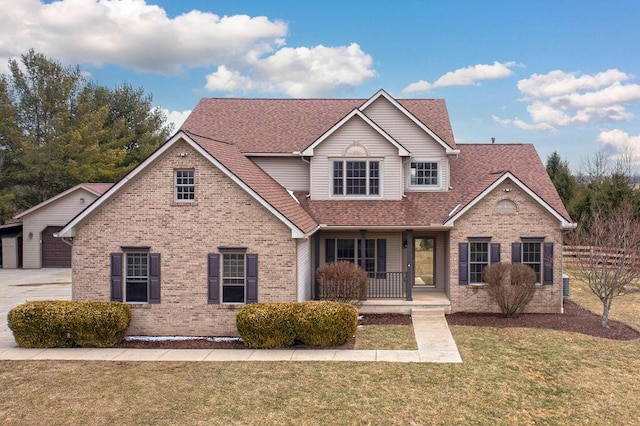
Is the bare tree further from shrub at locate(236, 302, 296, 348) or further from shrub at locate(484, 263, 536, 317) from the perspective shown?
shrub at locate(236, 302, 296, 348)

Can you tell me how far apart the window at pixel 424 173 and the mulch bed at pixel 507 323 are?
5.54 m

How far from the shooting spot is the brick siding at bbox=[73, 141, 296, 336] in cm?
1592

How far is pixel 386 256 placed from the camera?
814 inches

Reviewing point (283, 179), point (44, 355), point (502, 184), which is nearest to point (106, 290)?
point (44, 355)

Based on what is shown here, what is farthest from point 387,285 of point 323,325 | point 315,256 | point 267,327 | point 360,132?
point 267,327

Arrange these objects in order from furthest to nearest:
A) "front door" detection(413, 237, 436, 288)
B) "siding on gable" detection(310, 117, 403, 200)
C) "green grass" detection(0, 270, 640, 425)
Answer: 1. "front door" detection(413, 237, 436, 288)
2. "siding on gable" detection(310, 117, 403, 200)
3. "green grass" detection(0, 270, 640, 425)

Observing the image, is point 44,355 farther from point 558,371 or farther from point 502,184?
→ point 502,184

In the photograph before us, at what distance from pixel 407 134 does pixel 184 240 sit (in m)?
10.1

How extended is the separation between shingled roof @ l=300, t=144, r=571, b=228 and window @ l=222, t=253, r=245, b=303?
14.1ft

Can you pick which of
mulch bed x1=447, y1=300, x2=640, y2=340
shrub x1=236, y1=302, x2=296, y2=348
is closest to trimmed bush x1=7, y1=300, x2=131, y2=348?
shrub x1=236, y1=302, x2=296, y2=348

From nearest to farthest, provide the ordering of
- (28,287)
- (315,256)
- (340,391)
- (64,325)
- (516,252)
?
(340,391) < (64,325) < (516,252) < (315,256) < (28,287)

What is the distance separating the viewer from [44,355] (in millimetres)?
13859

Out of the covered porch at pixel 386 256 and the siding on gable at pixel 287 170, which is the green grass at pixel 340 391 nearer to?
the covered porch at pixel 386 256

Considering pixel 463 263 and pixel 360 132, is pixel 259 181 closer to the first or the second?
pixel 360 132
